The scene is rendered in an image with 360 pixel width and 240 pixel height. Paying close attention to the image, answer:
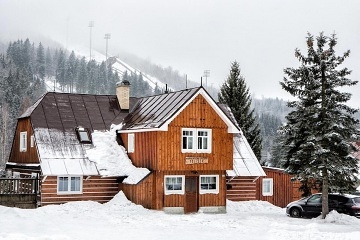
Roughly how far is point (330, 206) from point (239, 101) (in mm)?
23288

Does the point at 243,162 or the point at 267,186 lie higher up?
the point at 243,162

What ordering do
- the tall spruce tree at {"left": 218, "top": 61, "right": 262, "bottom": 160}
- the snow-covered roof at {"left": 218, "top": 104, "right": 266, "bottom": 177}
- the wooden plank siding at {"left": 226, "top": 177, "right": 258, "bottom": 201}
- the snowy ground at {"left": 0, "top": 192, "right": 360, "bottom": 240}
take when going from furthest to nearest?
the tall spruce tree at {"left": 218, "top": 61, "right": 262, "bottom": 160}, the wooden plank siding at {"left": 226, "top": 177, "right": 258, "bottom": 201}, the snow-covered roof at {"left": 218, "top": 104, "right": 266, "bottom": 177}, the snowy ground at {"left": 0, "top": 192, "right": 360, "bottom": 240}

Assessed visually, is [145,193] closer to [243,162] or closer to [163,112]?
[163,112]

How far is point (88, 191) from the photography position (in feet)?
106

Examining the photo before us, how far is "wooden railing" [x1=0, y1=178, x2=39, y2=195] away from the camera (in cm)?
3080

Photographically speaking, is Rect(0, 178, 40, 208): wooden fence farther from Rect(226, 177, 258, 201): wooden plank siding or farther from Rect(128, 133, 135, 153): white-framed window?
Rect(226, 177, 258, 201): wooden plank siding

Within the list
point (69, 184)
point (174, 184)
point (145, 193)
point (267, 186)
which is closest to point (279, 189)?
point (267, 186)

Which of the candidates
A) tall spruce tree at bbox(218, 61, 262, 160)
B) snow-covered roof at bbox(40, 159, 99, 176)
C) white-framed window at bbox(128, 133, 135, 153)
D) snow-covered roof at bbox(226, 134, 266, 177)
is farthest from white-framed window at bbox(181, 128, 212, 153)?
tall spruce tree at bbox(218, 61, 262, 160)

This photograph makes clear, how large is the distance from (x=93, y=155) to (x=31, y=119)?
4552 millimetres

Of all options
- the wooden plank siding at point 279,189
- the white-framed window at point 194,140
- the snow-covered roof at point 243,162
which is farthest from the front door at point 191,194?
the wooden plank siding at point 279,189

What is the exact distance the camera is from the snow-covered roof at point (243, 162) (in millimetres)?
35925

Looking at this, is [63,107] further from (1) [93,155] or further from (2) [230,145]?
(2) [230,145]

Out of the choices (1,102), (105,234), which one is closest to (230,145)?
(105,234)

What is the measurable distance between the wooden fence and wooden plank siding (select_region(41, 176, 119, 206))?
628 mm
